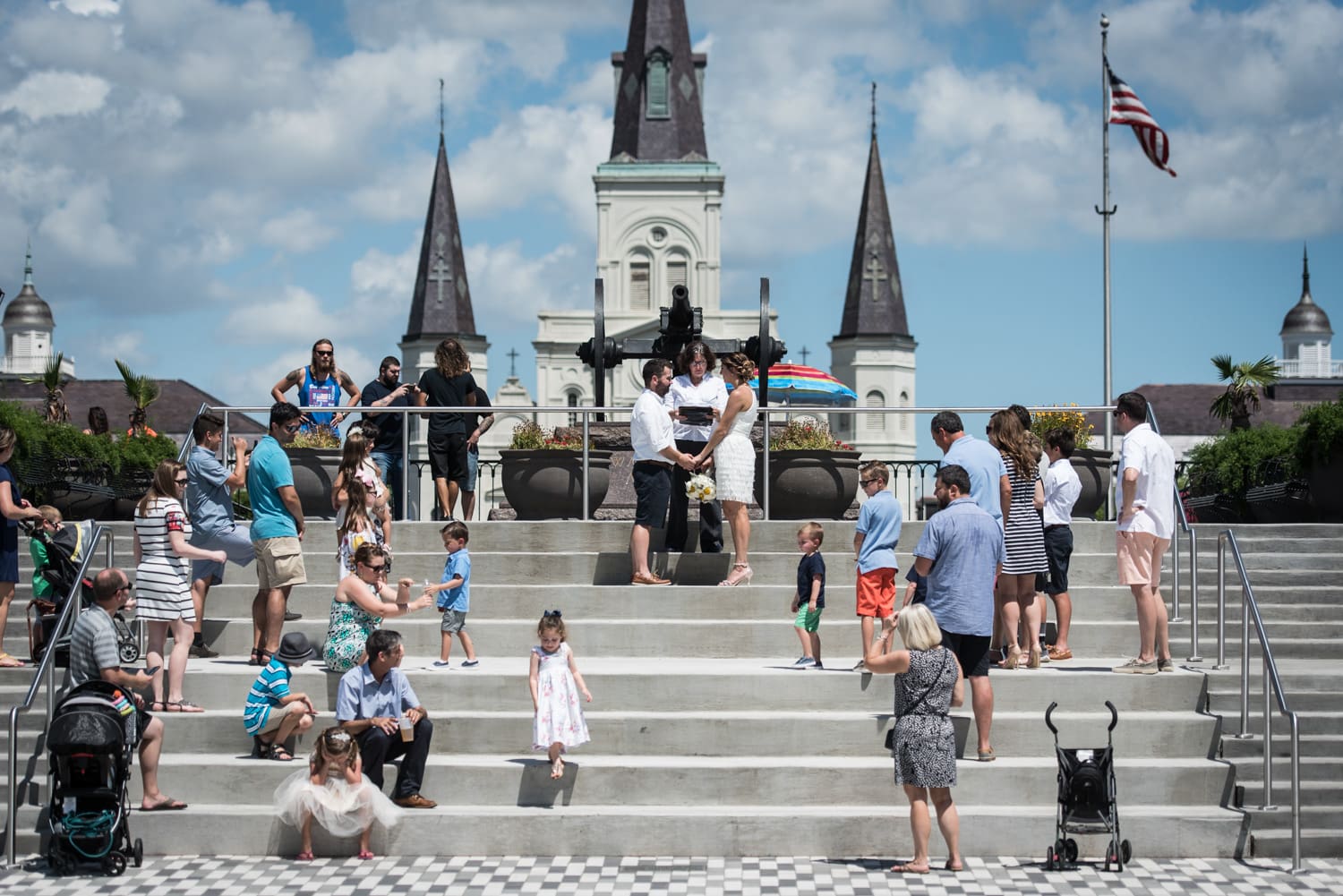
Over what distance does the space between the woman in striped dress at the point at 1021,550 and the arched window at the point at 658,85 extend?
Answer: 8613 centimetres

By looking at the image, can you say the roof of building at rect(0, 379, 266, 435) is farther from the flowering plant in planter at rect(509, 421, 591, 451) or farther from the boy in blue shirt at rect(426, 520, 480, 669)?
the boy in blue shirt at rect(426, 520, 480, 669)

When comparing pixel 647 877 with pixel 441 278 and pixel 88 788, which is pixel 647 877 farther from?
pixel 441 278

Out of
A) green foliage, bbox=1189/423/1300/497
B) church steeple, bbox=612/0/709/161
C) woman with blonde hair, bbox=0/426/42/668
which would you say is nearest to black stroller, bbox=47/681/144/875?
woman with blonde hair, bbox=0/426/42/668

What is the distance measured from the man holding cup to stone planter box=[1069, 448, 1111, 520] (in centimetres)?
695

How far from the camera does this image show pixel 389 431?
47.7ft

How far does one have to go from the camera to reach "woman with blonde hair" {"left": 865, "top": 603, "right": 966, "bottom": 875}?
827 centimetres

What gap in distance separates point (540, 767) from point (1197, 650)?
4767mm

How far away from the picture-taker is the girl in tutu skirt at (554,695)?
9234 millimetres

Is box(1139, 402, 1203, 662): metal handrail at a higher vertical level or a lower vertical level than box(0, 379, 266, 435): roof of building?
lower

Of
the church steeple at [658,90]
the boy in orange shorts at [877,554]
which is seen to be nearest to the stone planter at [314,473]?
the boy in orange shorts at [877,554]

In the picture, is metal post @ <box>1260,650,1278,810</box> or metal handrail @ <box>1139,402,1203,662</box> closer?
metal post @ <box>1260,650,1278,810</box>

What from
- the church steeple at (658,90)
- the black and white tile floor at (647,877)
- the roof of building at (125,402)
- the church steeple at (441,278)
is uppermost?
the church steeple at (658,90)

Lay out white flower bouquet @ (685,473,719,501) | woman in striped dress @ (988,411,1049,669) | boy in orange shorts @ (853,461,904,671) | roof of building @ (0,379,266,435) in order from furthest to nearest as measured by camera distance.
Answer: roof of building @ (0,379,266,435) < white flower bouquet @ (685,473,719,501) < woman in striped dress @ (988,411,1049,669) < boy in orange shorts @ (853,461,904,671)

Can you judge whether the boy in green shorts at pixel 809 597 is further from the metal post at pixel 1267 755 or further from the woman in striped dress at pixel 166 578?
the woman in striped dress at pixel 166 578
